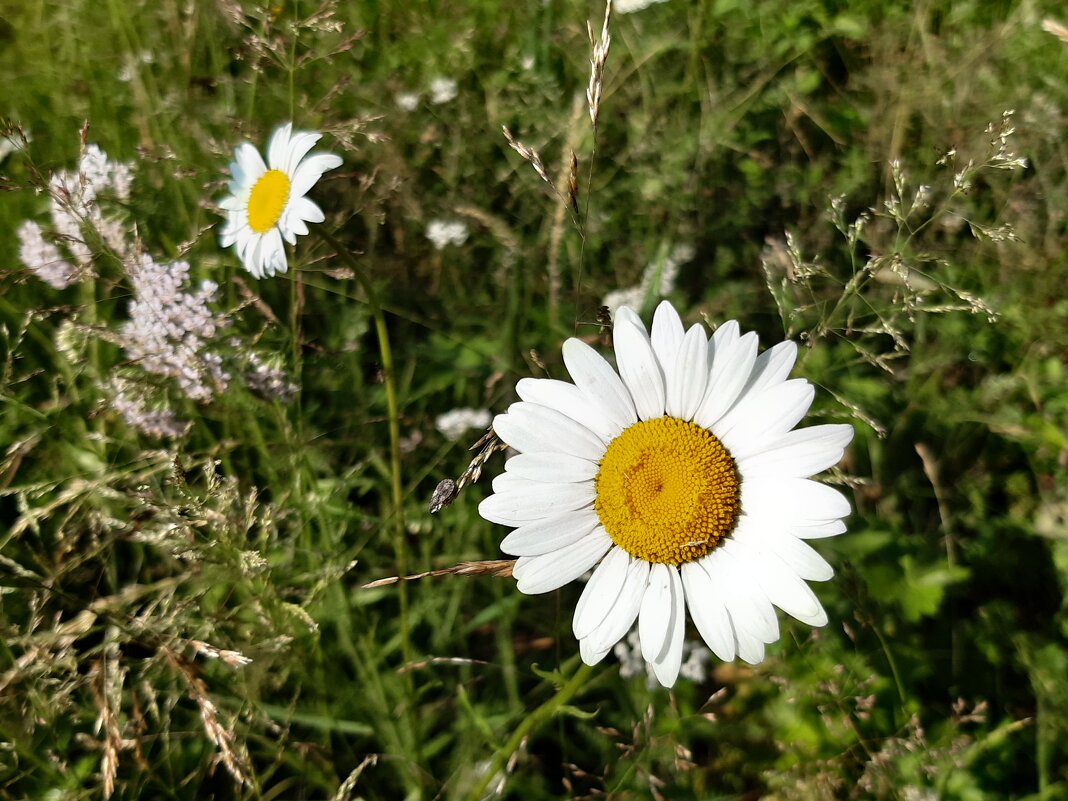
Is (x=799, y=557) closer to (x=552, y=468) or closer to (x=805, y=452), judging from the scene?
(x=805, y=452)

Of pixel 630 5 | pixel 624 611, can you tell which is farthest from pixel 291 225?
pixel 630 5

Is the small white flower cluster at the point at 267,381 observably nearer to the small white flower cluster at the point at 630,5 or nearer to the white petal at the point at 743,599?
the white petal at the point at 743,599

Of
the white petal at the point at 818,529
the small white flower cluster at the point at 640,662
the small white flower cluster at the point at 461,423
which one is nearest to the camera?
the white petal at the point at 818,529

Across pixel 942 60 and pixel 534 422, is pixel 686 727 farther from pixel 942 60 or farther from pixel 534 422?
pixel 942 60

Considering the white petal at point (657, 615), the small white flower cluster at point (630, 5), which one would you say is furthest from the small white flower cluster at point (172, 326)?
the small white flower cluster at point (630, 5)

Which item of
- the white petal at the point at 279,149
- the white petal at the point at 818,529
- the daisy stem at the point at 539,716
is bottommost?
the daisy stem at the point at 539,716

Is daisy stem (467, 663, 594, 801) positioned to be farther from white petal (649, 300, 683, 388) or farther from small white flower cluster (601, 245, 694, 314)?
small white flower cluster (601, 245, 694, 314)

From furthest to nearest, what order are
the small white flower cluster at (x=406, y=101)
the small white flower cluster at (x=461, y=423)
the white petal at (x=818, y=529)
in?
1. the small white flower cluster at (x=406, y=101)
2. the small white flower cluster at (x=461, y=423)
3. the white petal at (x=818, y=529)
